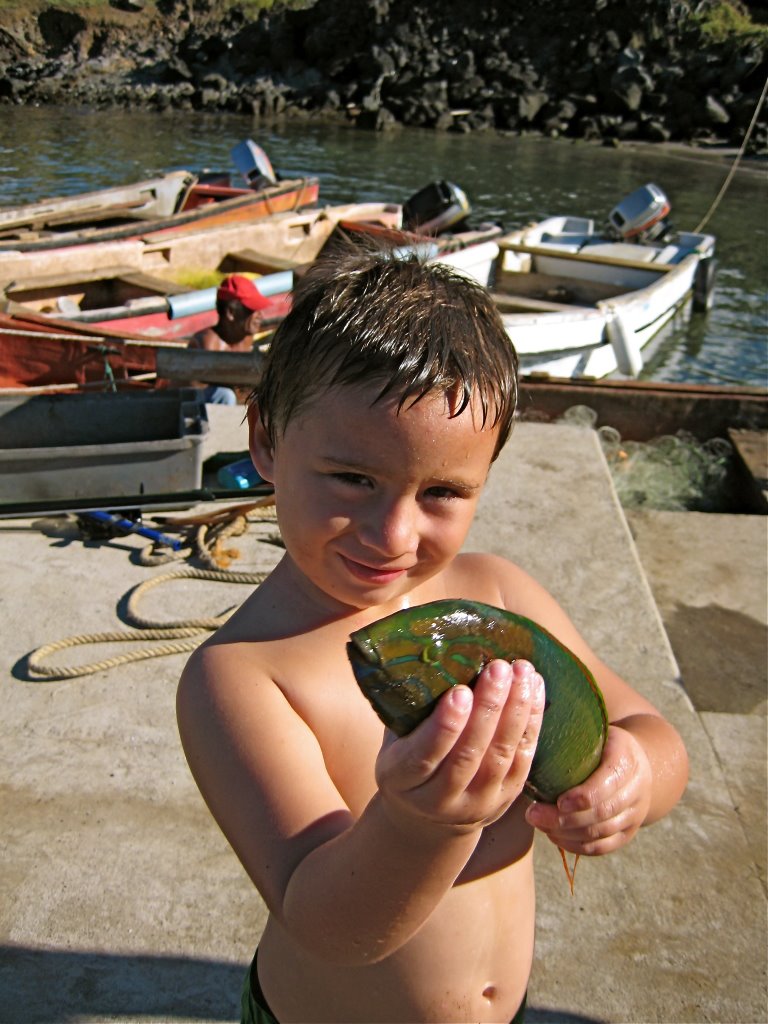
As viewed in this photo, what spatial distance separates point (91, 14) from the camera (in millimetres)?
59031

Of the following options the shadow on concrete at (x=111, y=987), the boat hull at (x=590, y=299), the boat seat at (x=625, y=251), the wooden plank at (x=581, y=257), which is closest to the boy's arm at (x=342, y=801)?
the shadow on concrete at (x=111, y=987)

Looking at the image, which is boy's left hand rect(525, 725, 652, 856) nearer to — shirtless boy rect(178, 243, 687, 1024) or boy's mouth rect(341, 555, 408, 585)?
shirtless boy rect(178, 243, 687, 1024)

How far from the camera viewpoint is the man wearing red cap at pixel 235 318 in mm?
8008

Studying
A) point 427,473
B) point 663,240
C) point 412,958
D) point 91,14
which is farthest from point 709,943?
point 91,14

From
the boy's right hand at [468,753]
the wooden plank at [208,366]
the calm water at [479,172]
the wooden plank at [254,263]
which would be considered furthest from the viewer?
the calm water at [479,172]

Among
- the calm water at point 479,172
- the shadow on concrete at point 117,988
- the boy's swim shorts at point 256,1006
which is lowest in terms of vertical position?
the calm water at point 479,172

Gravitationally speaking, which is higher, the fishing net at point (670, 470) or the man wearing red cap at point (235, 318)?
the man wearing red cap at point (235, 318)

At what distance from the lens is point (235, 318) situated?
8.06m

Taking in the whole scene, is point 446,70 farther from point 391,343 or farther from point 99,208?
point 391,343

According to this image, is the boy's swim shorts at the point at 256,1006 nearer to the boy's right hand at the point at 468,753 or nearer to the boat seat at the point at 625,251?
the boy's right hand at the point at 468,753

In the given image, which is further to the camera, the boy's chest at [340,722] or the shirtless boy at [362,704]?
the boy's chest at [340,722]

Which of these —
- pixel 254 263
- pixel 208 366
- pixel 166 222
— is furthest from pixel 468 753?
pixel 166 222

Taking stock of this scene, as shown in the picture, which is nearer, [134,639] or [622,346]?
[134,639]

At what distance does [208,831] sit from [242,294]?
595cm
